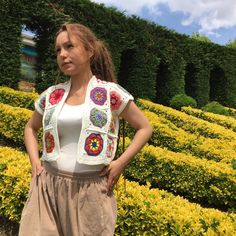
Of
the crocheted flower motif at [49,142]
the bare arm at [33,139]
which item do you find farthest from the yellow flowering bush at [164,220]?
the crocheted flower motif at [49,142]

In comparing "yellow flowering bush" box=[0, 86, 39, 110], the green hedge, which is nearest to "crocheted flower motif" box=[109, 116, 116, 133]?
"yellow flowering bush" box=[0, 86, 39, 110]

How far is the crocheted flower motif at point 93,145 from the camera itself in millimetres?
2330

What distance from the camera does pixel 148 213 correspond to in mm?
3975

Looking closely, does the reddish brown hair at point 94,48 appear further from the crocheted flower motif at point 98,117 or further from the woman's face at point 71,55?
the crocheted flower motif at point 98,117

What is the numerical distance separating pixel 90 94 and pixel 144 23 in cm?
1740

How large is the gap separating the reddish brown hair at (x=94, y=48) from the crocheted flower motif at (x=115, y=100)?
0.22 metres

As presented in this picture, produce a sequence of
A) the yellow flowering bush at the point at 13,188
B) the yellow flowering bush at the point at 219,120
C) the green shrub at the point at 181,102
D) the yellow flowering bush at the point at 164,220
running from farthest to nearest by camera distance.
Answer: the green shrub at the point at 181,102, the yellow flowering bush at the point at 219,120, the yellow flowering bush at the point at 13,188, the yellow flowering bush at the point at 164,220

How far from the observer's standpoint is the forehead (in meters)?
2.43

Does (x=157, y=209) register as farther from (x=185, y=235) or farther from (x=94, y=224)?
(x=94, y=224)

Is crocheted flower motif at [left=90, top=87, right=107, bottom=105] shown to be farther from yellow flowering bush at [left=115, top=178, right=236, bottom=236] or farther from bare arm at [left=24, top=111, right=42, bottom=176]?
yellow flowering bush at [left=115, top=178, right=236, bottom=236]

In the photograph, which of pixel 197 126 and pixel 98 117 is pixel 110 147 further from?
pixel 197 126

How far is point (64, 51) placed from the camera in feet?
7.97

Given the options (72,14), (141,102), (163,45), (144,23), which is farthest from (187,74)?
(72,14)

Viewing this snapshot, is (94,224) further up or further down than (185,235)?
further up
